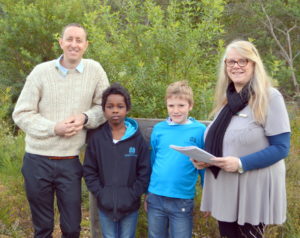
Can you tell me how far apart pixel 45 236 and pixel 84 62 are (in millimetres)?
1638

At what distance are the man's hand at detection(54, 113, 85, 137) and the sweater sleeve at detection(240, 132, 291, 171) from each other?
55.4 inches

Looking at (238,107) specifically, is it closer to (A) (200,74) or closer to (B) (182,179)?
(B) (182,179)

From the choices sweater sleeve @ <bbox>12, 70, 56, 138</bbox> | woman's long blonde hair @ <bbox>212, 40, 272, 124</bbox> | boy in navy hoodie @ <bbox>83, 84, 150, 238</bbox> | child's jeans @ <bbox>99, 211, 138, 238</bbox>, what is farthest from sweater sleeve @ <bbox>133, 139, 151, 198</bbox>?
woman's long blonde hair @ <bbox>212, 40, 272, 124</bbox>

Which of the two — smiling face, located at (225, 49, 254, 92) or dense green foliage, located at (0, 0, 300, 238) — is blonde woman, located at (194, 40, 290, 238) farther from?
dense green foliage, located at (0, 0, 300, 238)

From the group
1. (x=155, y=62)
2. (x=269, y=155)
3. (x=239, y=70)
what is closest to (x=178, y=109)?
(x=239, y=70)

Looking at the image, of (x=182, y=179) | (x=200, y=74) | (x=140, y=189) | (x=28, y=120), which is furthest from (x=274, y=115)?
(x=28, y=120)

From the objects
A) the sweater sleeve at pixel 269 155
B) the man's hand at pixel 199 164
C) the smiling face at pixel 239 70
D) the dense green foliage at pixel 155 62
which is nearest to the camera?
the sweater sleeve at pixel 269 155

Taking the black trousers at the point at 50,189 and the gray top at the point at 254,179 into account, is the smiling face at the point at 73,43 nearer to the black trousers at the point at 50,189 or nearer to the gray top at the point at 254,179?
the black trousers at the point at 50,189

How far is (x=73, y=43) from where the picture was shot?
335 cm

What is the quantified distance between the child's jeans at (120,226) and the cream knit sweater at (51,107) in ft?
2.23

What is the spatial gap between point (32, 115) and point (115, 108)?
0.72m

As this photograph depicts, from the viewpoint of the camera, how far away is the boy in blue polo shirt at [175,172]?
126 inches

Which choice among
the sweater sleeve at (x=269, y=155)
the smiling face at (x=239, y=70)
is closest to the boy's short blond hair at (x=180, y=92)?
the smiling face at (x=239, y=70)

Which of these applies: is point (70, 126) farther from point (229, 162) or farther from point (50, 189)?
point (229, 162)
